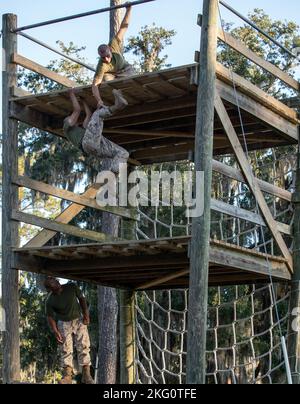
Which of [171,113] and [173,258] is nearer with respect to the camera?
→ [173,258]

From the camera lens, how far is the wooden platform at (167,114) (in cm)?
1068

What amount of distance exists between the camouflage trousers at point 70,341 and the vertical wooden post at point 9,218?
0.83 meters

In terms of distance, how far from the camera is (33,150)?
28.5m

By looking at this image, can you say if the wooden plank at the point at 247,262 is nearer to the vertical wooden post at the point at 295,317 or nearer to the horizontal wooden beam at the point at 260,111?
the vertical wooden post at the point at 295,317

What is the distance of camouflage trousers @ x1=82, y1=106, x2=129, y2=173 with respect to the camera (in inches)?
430

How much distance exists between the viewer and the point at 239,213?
11.9 metres

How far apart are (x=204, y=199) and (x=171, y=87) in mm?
1452

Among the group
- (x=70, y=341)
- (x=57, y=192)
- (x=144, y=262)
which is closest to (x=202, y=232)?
(x=144, y=262)

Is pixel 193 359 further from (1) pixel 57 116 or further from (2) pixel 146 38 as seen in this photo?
(2) pixel 146 38

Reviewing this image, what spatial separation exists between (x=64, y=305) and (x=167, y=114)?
2.57m

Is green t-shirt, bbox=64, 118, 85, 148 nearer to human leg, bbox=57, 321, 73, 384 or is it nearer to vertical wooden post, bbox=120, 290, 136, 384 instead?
human leg, bbox=57, 321, 73, 384

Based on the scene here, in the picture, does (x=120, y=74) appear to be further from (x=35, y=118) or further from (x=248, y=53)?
(x=248, y=53)
